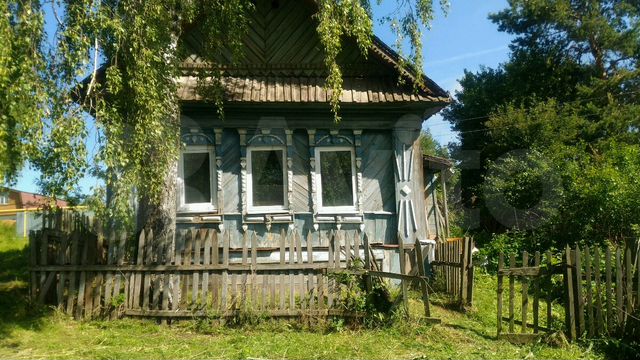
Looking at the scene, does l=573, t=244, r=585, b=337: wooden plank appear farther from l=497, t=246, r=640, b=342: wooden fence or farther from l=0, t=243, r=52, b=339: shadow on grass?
l=0, t=243, r=52, b=339: shadow on grass

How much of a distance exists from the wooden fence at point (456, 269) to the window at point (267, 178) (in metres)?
3.34

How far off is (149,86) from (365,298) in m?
4.16

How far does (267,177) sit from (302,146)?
991mm

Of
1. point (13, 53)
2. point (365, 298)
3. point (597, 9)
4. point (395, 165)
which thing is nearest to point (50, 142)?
point (13, 53)

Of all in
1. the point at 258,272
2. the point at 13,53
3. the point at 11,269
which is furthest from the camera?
the point at 11,269

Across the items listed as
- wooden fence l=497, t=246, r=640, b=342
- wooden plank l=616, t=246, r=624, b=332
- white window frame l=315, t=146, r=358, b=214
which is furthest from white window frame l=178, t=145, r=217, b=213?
wooden plank l=616, t=246, r=624, b=332

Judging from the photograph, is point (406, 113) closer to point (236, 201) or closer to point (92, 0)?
point (236, 201)

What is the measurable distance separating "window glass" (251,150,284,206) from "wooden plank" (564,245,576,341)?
5.79m

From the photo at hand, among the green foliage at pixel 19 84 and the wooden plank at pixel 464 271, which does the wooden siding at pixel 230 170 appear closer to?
the wooden plank at pixel 464 271

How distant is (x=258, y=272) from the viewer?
7.67 m

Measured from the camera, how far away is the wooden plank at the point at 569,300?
6.78 metres

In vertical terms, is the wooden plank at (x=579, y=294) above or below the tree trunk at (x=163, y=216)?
below

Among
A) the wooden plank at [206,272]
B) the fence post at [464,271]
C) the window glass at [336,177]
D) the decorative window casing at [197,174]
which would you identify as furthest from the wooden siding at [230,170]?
the fence post at [464,271]

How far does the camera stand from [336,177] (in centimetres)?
1117
